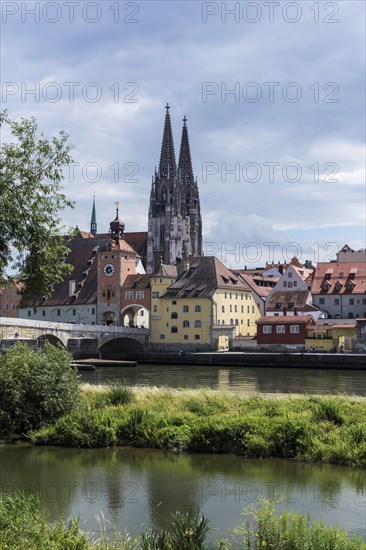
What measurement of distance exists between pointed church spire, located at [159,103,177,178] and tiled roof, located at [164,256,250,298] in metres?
59.3

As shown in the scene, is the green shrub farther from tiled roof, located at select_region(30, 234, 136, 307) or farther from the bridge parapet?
tiled roof, located at select_region(30, 234, 136, 307)

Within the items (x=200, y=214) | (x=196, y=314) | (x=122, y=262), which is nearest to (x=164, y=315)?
(x=196, y=314)

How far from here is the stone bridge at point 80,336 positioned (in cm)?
7625

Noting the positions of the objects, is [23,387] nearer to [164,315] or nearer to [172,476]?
[172,476]

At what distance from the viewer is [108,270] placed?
108m

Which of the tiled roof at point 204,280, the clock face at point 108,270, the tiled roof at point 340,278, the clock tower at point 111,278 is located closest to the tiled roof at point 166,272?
the tiled roof at point 204,280

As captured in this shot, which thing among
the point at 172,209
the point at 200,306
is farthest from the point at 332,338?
the point at 172,209

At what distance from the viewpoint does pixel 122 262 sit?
107 m

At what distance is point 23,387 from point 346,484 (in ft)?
41.8

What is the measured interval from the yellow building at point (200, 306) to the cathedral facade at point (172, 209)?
4165 cm

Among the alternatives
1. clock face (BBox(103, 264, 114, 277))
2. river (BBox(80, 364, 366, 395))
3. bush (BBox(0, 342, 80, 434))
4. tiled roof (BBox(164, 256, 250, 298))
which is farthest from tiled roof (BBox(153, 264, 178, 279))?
bush (BBox(0, 342, 80, 434))

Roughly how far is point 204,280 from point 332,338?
62.7 ft

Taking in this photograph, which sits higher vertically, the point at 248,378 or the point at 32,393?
the point at 32,393

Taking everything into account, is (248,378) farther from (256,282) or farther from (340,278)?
(256,282)
